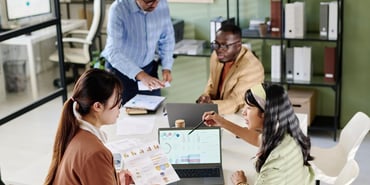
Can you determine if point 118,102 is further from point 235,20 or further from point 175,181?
point 235,20

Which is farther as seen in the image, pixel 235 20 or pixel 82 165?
pixel 235 20

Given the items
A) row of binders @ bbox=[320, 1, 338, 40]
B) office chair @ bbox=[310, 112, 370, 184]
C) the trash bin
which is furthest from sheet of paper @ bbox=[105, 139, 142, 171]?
the trash bin

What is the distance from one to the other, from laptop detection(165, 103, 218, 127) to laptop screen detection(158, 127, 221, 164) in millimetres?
307

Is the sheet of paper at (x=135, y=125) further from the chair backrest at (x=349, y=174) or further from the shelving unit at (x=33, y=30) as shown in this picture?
the chair backrest at (x=349, y=174)

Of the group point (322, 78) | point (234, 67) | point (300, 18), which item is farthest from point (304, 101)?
point (234, 67)

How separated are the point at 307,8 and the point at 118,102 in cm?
316

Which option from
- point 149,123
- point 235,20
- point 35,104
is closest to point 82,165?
point 149,123

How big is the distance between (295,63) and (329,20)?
449mm

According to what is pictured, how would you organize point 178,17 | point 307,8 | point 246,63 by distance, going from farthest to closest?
point 178,17 → point 307,8 → point 246,63

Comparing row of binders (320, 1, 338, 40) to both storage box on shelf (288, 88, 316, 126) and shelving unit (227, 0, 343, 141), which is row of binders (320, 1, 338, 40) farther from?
storage box on shelf (288, 88, 316, 126)

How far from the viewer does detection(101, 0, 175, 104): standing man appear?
3.87 metres

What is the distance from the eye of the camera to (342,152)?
3.42 meters

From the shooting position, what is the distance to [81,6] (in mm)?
6785

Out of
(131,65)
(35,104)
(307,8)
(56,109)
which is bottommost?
(56,109)
